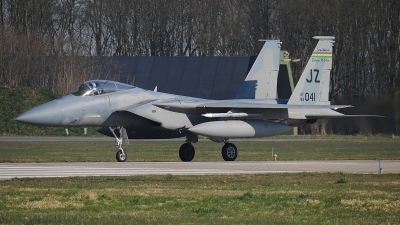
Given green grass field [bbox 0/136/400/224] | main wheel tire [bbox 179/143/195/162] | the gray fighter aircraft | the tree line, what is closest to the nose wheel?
the gray fighter aircraft

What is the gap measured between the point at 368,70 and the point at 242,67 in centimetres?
1233

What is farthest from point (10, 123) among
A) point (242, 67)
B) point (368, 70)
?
point (368, 70)

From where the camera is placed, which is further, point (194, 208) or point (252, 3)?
point (252, 3)

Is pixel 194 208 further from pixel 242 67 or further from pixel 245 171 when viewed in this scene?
pixel 242 67

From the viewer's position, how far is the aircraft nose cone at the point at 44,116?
2067 cm

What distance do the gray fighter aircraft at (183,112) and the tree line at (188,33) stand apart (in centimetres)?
2441

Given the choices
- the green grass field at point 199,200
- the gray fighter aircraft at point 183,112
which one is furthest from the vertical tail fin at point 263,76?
the green grass field at point 199,200

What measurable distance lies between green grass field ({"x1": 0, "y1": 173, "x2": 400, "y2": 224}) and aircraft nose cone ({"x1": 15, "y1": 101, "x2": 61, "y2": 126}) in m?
5.35

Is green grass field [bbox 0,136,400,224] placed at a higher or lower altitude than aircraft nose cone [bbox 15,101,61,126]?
lower

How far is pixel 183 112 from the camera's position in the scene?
917 inches

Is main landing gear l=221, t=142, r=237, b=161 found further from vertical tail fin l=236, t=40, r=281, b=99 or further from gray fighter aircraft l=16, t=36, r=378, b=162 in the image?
vertical tail fin l=236, t=40, r=281, b=99

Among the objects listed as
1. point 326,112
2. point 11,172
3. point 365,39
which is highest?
point 365,39

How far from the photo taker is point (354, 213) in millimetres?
11039

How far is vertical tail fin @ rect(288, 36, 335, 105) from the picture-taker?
84.1 feet
